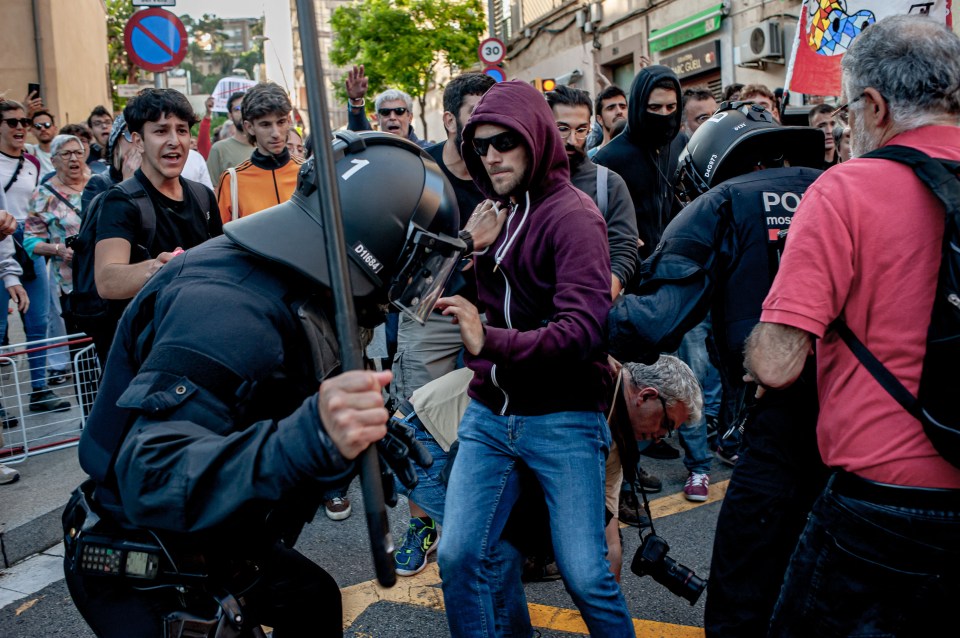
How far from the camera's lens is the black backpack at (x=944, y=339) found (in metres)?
1.71

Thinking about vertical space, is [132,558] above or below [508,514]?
above

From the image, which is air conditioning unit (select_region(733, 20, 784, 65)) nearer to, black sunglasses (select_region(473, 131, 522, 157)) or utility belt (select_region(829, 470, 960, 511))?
black sunglasses (select_region(473, 131, 522, 157))

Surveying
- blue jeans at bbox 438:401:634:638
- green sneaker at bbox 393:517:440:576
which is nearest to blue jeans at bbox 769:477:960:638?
blue jeans at bbox 438:401:634:638

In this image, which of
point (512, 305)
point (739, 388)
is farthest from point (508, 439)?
point (739, 388)

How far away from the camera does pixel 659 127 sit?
15.8ft

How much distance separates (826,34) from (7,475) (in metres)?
5.43

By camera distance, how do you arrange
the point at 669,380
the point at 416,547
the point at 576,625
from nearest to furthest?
the point at 669,380, the point at 576,625, the point at 416,547

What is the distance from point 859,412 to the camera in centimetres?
190

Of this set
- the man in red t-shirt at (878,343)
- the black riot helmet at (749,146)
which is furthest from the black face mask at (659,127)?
the man in red t-shirt at (878,343)

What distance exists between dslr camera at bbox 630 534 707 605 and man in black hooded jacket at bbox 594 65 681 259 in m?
2.32

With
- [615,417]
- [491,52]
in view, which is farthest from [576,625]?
[491,52]

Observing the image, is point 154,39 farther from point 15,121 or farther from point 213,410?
point 213,410

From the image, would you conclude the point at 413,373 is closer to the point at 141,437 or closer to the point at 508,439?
the point at 508,439

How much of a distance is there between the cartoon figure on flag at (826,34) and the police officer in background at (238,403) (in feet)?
13.0
